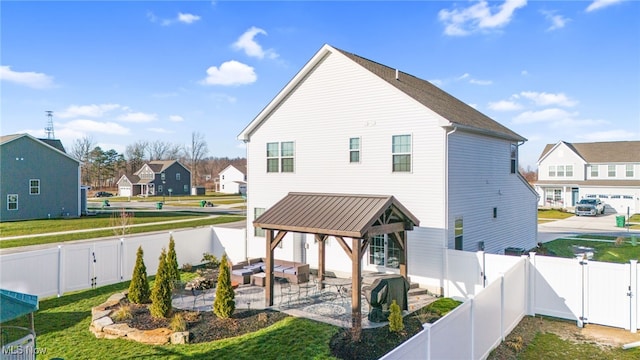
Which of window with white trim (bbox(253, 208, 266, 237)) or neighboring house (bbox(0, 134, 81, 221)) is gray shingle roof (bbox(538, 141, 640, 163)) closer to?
window with white trim (bbox(253, 208, 266, 237))

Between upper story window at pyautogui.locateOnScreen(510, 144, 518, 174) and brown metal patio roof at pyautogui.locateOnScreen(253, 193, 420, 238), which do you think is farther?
upper story window at pyautogui.locateOnScreen(510, 144, 518, 174)

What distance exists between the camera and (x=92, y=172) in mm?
78812

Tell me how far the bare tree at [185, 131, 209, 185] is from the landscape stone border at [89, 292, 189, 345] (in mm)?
87505

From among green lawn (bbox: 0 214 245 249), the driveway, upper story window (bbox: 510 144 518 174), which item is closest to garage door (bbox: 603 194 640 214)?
the driveway

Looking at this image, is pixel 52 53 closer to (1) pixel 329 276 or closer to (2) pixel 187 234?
(2) pixel 187 234

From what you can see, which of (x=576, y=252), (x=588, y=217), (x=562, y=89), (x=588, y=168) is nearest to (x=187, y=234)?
(x=576, y=252)

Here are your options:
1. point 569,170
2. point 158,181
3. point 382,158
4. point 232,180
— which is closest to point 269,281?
point 382,158

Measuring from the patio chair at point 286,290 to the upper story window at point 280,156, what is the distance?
474 centimetres

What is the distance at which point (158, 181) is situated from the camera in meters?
68.2

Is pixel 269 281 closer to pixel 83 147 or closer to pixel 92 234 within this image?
pixel 92 234

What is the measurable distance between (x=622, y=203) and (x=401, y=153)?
3974 centimetres

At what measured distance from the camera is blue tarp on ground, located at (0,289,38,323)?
18.9 feet

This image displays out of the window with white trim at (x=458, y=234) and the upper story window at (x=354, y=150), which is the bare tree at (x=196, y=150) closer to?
the upper story window at (x=354, y=150)

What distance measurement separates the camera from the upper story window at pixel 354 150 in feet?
47.1
